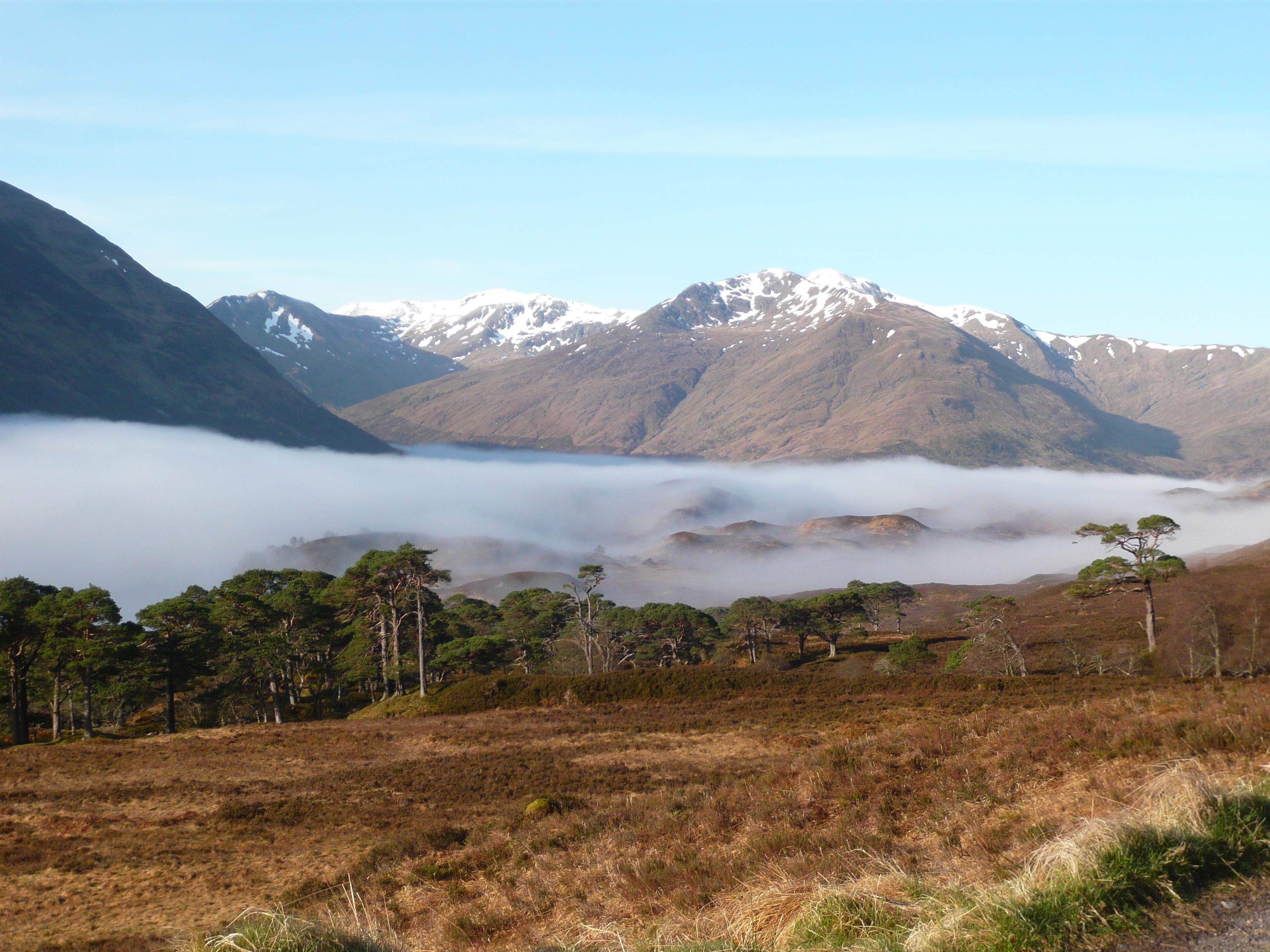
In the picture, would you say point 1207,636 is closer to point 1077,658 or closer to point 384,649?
point 1077,658

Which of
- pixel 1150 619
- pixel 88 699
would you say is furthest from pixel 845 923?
pixel 88 699

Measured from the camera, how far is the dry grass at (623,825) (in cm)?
1314

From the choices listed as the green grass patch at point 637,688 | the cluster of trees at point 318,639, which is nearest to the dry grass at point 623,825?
the green grass patch at point 637,688

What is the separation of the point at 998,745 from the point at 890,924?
460 inches

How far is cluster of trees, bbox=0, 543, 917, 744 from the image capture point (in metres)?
58.1

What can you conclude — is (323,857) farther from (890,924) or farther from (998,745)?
(890,924)

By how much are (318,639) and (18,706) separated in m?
22.6

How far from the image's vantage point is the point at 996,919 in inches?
304

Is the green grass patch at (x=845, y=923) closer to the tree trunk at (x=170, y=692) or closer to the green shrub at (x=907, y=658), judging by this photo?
the tree trunk at (x=170, y=692)

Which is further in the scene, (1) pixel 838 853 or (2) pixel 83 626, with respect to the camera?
(2) pixel 83 626

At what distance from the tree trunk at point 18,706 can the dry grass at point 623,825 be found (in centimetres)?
1830

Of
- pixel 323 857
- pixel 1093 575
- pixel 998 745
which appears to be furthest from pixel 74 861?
pixel 1093 575

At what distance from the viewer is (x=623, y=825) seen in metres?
21.5

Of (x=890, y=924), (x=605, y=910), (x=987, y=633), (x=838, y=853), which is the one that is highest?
(x=890, y=924)
